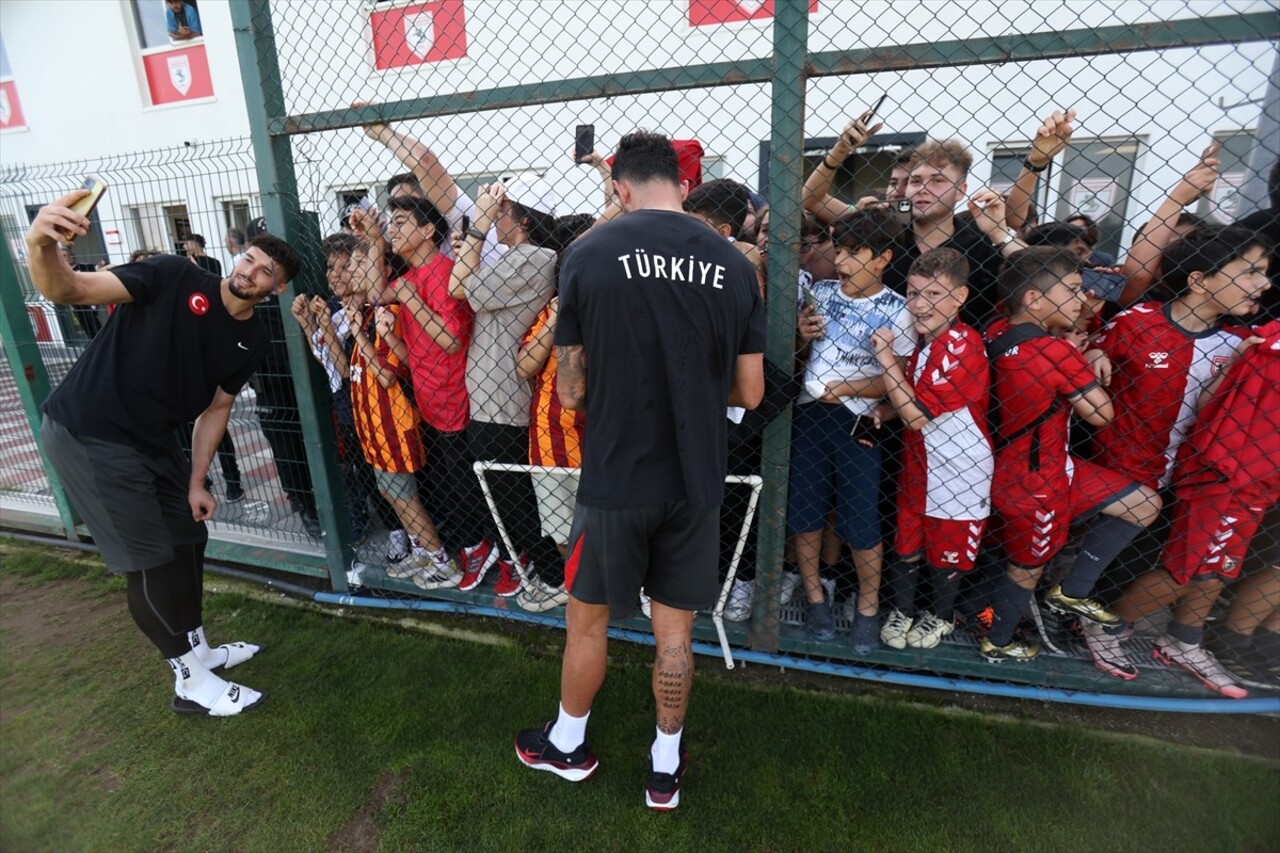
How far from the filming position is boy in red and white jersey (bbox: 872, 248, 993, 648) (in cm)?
225

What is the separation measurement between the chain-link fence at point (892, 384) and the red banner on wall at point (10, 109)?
11592 millimetres

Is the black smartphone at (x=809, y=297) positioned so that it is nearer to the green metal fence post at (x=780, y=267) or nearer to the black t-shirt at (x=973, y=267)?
the green metal fence post at (x=780, y=267)

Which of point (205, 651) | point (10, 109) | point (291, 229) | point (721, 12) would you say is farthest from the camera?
point (10, 109)

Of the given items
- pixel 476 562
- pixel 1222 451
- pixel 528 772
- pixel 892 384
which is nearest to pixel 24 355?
pixel 476 562

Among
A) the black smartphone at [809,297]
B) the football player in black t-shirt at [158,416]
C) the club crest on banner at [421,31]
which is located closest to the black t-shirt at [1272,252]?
the black smartphone at [809,297]

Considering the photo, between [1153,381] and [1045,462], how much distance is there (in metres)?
0.46

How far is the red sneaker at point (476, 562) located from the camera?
3182mm

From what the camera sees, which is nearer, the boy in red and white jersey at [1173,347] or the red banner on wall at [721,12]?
the boy in red and white jersey at [1173,347]

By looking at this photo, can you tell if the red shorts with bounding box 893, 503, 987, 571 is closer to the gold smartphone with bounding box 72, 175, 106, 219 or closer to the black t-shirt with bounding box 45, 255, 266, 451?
the black t-shirt with bounding box 45, 255, 266, 451

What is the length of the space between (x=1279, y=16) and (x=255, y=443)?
4974 millimetres

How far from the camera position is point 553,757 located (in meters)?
2.19

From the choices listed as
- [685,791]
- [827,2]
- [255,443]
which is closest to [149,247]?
[255,443]

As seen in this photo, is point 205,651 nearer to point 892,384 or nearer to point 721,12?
point 892,384

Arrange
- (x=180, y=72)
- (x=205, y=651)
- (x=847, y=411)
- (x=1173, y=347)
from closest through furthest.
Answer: (x=1173, y=347), (x=847, y=411), (x=205, y=651), (x=180, y=72)
